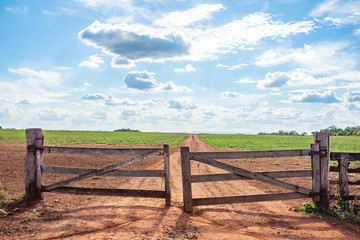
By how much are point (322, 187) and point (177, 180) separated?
5.91 metres

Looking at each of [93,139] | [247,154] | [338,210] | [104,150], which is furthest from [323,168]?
[93,139]

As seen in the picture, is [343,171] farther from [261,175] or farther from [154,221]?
[154,221]

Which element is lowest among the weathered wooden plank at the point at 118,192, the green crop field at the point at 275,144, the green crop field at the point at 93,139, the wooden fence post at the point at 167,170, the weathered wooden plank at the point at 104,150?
the green crop field at the point at 275,144

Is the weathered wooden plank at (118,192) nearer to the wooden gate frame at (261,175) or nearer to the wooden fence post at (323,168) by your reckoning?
the wooden gate frame at (261,175)

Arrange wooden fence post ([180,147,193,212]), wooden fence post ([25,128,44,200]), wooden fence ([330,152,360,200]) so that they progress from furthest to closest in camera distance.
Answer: wooden fence post ([25,128,44,200])
wooden fence ([330,152,360,200])
wooden fence post ([180,147,193,212])

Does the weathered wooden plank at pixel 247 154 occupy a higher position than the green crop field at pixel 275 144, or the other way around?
the weathered wooden plank at pixel 247 154

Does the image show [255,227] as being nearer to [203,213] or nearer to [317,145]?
[203,213]

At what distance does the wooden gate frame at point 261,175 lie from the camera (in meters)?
7.50

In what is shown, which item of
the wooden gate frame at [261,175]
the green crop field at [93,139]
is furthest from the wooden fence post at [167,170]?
the green crop field at [93,139]

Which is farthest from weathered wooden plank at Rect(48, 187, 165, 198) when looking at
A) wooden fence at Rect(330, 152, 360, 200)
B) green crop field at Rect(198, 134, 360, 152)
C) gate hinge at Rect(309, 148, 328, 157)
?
green crop field at Rect(198, 134, 360, 152)

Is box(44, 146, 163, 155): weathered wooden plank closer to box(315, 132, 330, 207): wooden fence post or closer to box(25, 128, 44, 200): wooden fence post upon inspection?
box(25, 128, 44, 200): wooden fence post

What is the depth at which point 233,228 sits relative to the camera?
6457 millimetres

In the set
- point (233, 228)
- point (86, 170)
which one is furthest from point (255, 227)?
point (86, 170)

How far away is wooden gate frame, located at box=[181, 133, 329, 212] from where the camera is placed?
7.50 metres
